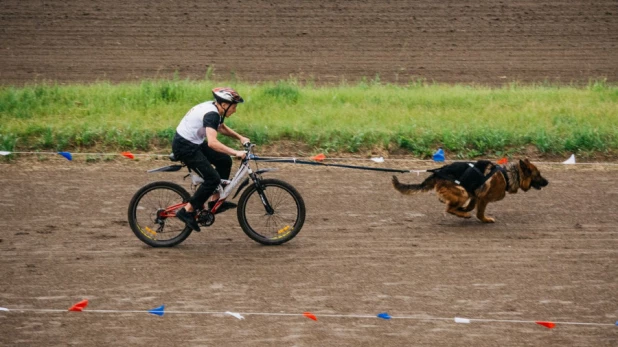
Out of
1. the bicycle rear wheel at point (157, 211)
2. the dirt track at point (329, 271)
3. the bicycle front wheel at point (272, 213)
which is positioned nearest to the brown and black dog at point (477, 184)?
the dirt track at point (329, 271)

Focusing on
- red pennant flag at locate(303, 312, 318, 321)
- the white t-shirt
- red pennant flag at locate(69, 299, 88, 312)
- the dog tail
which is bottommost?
red pennant flag at locate(69, 299, 88, 312)

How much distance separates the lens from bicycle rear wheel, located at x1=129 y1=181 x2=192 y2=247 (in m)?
9.85

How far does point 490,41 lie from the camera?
79.1 feet

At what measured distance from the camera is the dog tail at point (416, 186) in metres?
Result: 10.9

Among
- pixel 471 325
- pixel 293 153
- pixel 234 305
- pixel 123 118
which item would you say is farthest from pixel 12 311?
pixel 123 118

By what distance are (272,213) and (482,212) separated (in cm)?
292

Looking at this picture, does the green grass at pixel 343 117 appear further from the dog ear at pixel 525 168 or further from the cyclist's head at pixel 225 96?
the cyclist's head at pixel 225 96

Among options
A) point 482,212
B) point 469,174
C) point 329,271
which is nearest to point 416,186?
point 469,174

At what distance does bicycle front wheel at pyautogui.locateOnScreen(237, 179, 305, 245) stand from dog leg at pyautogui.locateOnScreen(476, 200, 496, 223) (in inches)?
100

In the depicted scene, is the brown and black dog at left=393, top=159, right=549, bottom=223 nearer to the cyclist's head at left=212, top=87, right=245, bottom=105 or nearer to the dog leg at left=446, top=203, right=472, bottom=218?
the dog leg at left=446, top=203, right=472, bottom=218

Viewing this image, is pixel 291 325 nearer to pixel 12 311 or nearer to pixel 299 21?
pixel 12 311

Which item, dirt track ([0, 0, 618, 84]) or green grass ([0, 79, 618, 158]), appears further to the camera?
dirt track ([0, 0, 618, 84])

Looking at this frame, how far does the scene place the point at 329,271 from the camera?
30.4 ft

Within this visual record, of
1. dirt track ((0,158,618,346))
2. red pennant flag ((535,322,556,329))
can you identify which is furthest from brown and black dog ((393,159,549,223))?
red pennant flag ((535,322,556,329))
